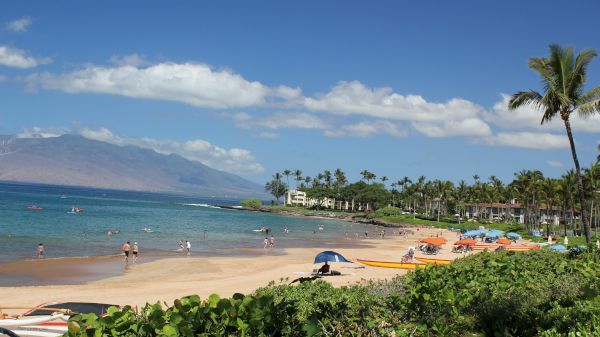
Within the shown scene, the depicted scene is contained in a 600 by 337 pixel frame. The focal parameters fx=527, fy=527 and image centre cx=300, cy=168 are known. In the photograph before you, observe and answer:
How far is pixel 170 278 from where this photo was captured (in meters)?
28.9

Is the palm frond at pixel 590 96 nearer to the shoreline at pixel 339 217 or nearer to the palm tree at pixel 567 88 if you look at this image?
the palm tree at pixel 567 88

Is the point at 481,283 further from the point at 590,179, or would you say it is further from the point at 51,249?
the point at 590,179

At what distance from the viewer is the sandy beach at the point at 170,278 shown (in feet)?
71.2

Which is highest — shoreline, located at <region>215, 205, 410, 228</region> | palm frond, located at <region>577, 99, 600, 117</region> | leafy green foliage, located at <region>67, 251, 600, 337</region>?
palm frond, located at <region>577, 99, 600, 117</region>

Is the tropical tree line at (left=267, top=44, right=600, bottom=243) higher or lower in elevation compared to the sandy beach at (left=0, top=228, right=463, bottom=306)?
higher

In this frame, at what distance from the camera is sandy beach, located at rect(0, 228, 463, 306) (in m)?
21.7

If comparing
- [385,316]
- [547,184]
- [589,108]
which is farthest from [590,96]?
[547,184]

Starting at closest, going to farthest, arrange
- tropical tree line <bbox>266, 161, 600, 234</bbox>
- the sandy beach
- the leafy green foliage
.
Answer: the leafy green foliage, the sandy beach, tropical tree line <bbox>266, 161, 600, 234</bbox>

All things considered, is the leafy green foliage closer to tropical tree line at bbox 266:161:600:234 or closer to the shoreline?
tropical tree line at bbox 266:161:600:234

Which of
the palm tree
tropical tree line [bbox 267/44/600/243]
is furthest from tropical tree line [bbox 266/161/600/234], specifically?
the palm tree

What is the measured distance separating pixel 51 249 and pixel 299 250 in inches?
863

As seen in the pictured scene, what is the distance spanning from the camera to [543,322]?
5.56m

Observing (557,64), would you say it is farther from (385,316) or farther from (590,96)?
(385,316)

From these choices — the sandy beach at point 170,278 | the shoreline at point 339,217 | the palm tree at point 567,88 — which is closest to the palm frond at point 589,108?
the palm tree at point 567,88
